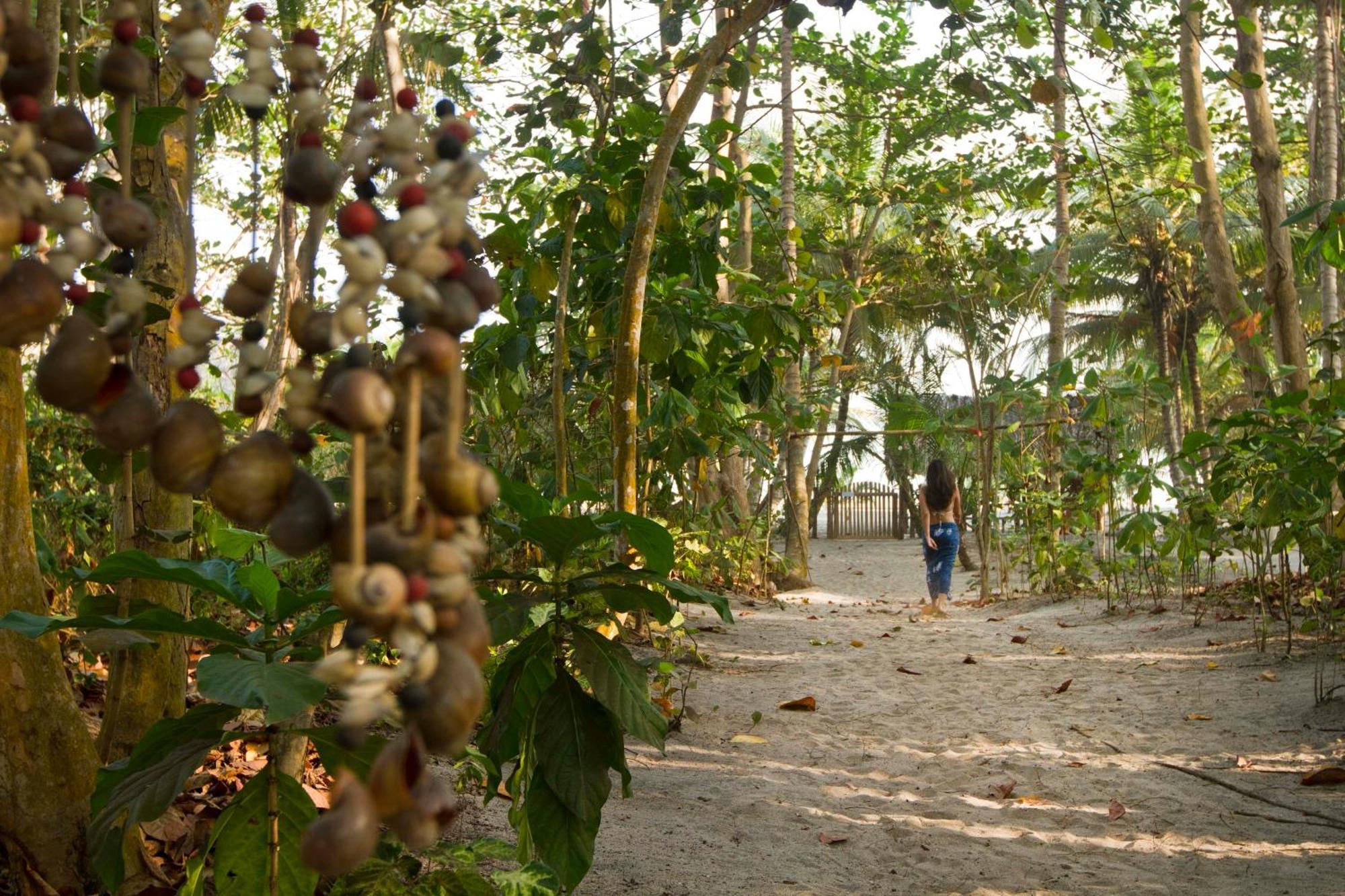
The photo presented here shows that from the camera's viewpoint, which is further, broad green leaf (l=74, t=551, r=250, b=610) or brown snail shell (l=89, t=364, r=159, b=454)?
broad green leaf (l=74, t=551, r=250, b=610)

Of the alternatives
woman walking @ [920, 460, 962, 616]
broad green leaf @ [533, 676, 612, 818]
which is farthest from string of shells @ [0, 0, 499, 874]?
woman walking @ [920, 460, 962, 616]

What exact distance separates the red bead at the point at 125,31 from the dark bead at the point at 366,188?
0.14 metres

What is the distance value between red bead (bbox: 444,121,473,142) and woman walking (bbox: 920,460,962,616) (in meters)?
9.65

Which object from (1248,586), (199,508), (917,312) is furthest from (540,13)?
(917,312)

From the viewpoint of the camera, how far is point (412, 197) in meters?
0.49

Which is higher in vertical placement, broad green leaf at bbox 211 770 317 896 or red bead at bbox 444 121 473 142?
red bead at bbox 444 121 473 142

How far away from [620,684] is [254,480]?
1682 mm

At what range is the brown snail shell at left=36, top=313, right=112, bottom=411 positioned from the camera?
499 mm

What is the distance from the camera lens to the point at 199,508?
151 inches

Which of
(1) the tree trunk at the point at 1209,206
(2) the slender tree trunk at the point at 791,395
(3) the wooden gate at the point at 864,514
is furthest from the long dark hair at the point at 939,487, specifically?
(3) the wooden gate at the point at 864,514

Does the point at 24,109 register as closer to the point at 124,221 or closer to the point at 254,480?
the point at 124,221

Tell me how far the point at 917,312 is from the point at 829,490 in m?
5.28

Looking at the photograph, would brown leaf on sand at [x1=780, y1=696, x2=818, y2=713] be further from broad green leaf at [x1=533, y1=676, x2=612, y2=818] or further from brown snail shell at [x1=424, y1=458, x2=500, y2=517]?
brown snail shell at [x1=424, y1=458, x2=500, y2=517]

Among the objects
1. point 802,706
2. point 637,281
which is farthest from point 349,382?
point 802,706
